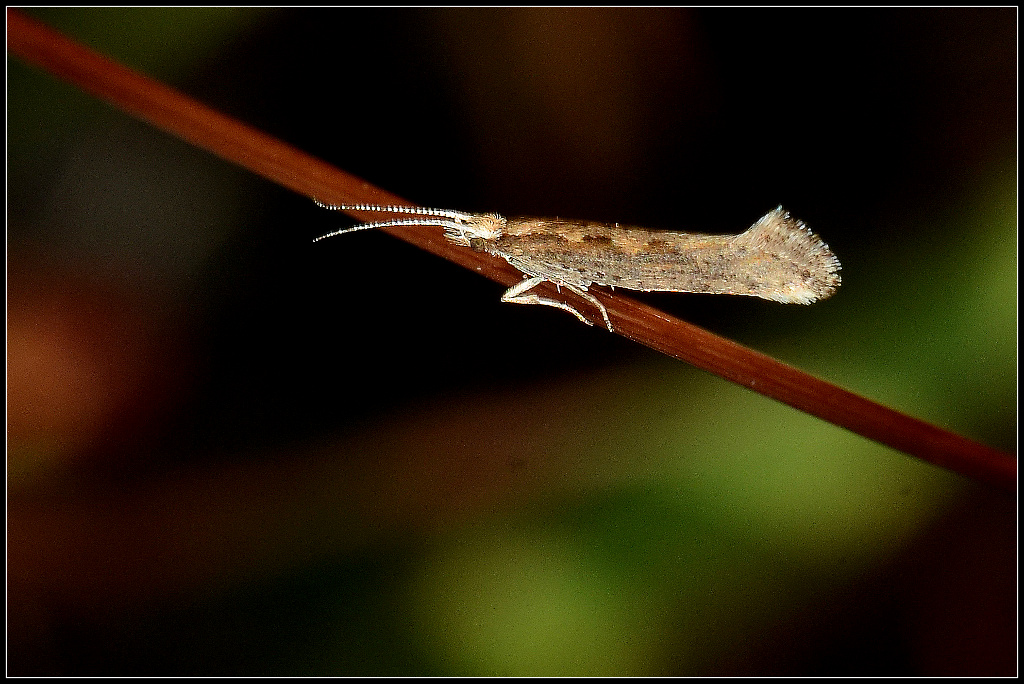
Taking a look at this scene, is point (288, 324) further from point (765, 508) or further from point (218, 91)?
point (765, 508)

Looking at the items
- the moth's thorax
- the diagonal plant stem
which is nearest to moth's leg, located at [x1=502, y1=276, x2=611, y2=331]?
the moth's thorax

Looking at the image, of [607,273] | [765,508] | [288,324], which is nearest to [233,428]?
[288,324]

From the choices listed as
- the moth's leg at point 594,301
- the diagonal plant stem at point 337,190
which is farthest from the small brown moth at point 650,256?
the diagonal plant stem at point 337,190

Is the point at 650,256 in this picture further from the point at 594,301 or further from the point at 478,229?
the point at 478,229

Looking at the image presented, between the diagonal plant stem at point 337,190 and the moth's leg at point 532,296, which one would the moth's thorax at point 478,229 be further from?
the diagonal plant stem at point 337,190

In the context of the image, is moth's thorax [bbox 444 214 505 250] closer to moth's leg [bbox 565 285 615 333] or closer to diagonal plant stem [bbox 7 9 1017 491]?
moth's leg [bbox 565 285 615 333]

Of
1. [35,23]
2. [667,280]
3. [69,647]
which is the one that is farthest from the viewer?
[69,647]
